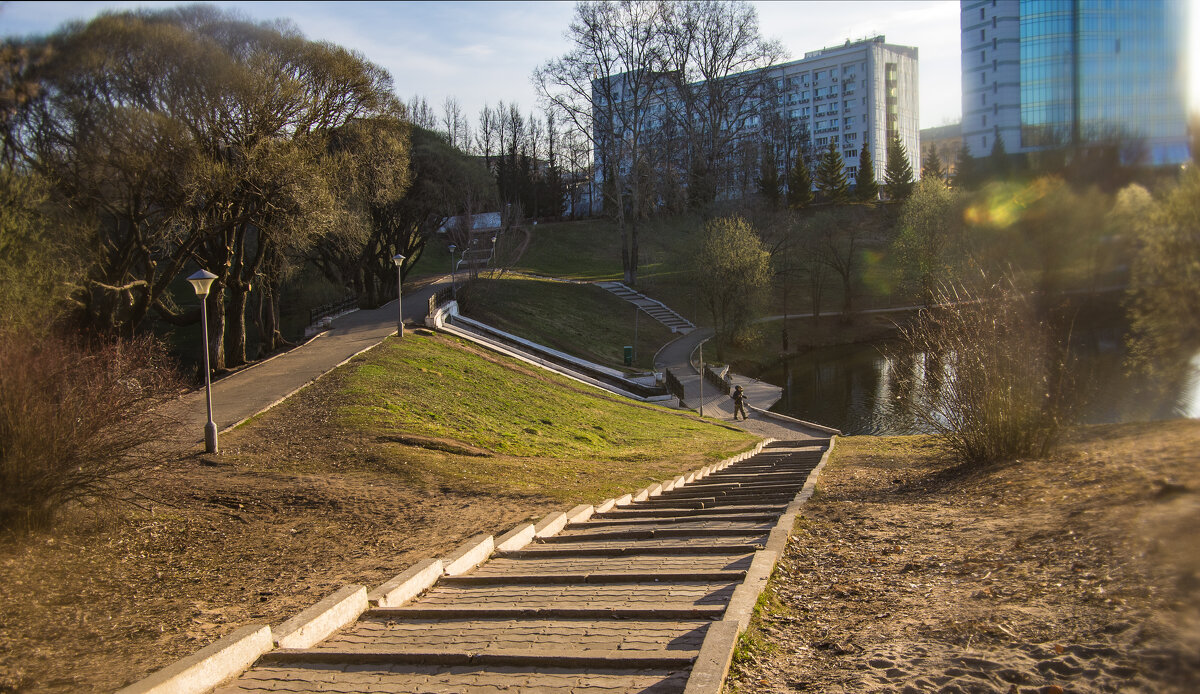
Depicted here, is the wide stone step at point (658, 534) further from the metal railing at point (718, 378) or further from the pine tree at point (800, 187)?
the pine tree at point (800, 187)

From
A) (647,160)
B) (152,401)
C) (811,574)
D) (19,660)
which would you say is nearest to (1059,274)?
(811,574)

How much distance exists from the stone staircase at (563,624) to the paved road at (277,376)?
5425 millimetres

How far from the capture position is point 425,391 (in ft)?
66.3

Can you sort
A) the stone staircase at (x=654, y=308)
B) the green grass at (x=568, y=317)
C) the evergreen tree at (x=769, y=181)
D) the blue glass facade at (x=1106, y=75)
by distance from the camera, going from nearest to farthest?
the blue glass facade at (x=1106, y=75)
the green grass at (x=568, y=317)
the stone staircase at (x=654, y=308)
the evergreen tree at (x=769, y=181)

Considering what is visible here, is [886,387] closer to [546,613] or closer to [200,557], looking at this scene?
[200,557]

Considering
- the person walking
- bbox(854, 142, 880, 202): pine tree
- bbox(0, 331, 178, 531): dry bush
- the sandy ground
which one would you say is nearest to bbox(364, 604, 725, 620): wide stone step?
the sandy ground

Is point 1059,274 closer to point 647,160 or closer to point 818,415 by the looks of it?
point 818,415

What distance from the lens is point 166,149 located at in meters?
20.0

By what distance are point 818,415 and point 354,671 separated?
30399 millimetres

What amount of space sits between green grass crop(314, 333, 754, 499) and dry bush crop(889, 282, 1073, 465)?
532 centimetres

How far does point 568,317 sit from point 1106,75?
39300mm

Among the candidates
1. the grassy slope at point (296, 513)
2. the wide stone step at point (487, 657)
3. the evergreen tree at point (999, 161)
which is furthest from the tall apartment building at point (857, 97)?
the wide stone step at point (487, 657)

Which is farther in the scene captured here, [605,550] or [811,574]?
[605,550]

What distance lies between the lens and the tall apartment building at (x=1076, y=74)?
6.71 metres
